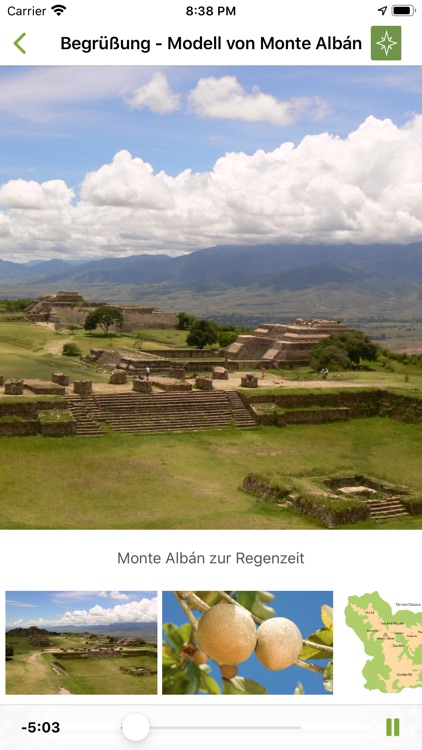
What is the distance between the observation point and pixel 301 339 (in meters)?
35.5

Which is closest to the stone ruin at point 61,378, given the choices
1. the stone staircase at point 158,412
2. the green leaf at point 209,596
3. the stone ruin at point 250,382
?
the stone staircase at point 158,412

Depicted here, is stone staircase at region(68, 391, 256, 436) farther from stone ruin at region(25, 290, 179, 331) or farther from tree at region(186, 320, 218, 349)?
stone ruin at region(25, 290, 179, 331)

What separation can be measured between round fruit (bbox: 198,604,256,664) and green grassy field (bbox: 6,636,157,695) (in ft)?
1.25

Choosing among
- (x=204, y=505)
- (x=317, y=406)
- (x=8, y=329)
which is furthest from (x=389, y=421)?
(x=8, y=329)

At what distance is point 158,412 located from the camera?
21.4 metres

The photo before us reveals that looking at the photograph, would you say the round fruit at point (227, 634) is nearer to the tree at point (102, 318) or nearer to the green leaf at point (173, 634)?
the green leaf at point (173, 634)

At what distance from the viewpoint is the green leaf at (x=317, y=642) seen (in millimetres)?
5145

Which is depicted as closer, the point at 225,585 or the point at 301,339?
the point at 225,585

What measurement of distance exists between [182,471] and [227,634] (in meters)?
12.0

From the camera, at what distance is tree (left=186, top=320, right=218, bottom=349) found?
3931cm

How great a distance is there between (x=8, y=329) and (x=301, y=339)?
1456cm

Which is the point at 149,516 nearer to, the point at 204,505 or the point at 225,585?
the point at 204,505
